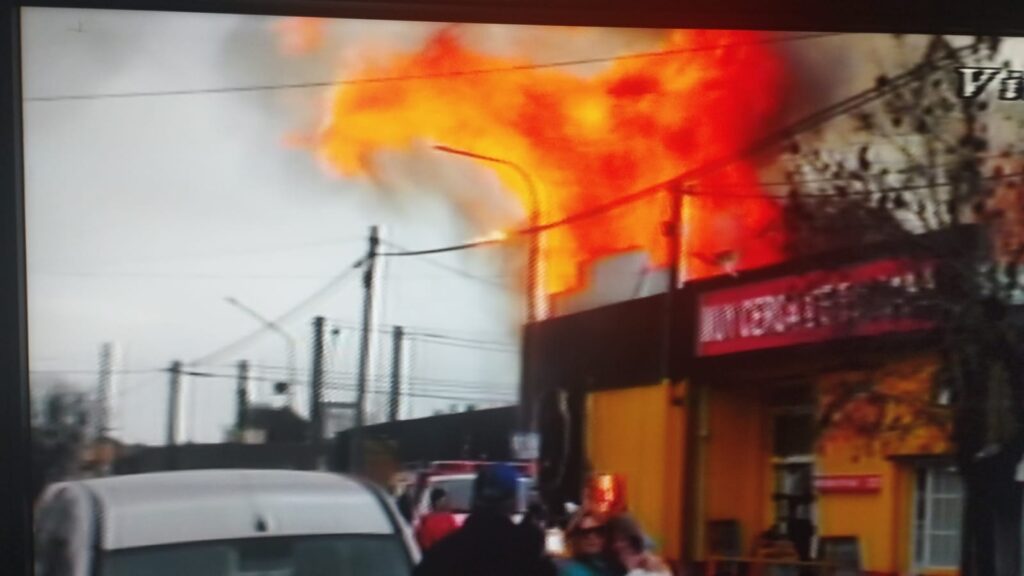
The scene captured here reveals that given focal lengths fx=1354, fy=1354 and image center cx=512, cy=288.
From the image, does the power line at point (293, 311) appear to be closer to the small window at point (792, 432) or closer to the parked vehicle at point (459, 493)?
the parked vehicle at point (459, 493)

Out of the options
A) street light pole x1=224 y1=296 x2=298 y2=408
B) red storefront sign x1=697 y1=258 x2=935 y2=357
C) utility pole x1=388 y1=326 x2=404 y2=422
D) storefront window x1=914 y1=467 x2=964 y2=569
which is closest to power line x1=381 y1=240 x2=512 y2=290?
utility pole x1=388 y1=326 x2=404 y2=422

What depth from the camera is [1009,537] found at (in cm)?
241

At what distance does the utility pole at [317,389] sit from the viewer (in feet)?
7.48

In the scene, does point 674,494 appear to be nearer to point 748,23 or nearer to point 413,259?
point 413,259

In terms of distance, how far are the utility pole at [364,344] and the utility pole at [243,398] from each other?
181mm

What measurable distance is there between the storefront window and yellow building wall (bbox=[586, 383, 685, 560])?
430 millimetres

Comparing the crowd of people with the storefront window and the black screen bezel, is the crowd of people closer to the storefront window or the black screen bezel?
the storefront window

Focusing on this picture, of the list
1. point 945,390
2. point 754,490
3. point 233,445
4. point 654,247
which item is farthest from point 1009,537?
point 233,445

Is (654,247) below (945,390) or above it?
above

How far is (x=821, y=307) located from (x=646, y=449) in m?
0.40

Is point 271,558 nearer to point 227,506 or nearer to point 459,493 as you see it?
point 227,506

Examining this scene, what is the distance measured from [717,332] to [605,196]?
31 centimetres

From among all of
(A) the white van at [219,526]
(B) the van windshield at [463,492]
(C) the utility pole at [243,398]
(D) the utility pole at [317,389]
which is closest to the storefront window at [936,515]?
(B) the van windshield at [463,492]

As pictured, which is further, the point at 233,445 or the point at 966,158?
the point at 966,158
